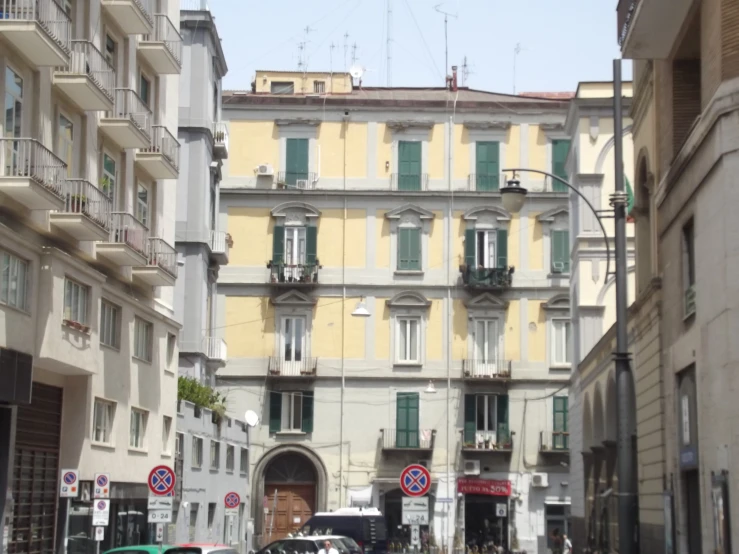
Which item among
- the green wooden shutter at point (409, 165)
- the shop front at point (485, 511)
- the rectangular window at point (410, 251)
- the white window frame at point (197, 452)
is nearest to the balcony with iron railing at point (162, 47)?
the white window frame at point (197, 452)

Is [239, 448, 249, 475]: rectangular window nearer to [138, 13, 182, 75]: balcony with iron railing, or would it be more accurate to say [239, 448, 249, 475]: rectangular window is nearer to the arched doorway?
the arched doorway

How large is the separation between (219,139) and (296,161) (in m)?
9.16

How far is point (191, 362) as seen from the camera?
44.6 m

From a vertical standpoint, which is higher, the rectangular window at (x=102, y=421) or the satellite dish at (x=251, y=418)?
the satellite dish at (x=251, y=418)

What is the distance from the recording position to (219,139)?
48219 millimetres

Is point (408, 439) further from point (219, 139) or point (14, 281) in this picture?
point (14, 281)

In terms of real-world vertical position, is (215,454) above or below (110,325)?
below

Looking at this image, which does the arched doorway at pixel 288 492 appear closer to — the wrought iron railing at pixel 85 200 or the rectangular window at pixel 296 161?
the rectangular window at pixel 296 161

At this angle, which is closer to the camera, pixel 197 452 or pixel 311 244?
pixel 197 452

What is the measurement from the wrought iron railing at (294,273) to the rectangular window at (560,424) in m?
11.8

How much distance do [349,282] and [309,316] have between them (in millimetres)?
2306

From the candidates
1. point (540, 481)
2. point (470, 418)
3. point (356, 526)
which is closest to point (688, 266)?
point (356, 526)

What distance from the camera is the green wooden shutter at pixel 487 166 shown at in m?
56.8

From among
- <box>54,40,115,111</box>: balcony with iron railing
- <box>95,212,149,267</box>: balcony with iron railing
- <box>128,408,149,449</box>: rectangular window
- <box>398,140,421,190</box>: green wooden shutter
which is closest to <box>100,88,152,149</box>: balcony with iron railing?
<box>54,40,115,111</box>: balcony with iron railing
